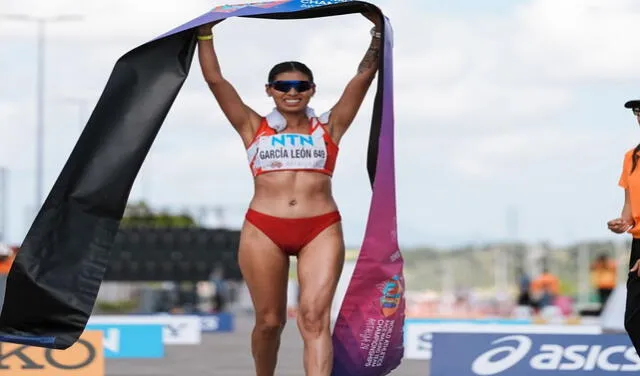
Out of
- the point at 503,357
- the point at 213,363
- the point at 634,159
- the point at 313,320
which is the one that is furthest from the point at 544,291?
the point at 313,320

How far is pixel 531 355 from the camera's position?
566 inches

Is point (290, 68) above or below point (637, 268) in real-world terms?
above

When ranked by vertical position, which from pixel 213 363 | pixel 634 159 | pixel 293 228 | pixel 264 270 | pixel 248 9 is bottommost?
pixel 213 363

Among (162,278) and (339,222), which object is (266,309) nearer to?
(339,222)

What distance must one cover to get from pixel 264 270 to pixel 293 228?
304 mm

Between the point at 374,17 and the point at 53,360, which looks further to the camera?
the point at 53,360

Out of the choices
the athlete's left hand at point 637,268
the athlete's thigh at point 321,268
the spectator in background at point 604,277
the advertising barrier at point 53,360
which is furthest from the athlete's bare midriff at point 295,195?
the spectator in background at point 604,277

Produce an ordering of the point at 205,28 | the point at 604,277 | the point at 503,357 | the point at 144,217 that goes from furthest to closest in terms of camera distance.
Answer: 1. the point at 144,217
2. the point at 604,277
3. the point at 503,357
4. the point at 205,28

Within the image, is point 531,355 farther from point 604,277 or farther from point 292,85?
point 604,277

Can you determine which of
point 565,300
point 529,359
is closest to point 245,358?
point 529,359

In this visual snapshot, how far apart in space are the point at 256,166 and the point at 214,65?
2.24 feet

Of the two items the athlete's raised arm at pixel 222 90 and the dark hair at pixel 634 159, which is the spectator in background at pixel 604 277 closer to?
the dark hair at pixel 634 159

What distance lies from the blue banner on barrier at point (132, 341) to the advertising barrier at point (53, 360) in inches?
248

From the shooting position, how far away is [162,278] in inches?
1956
